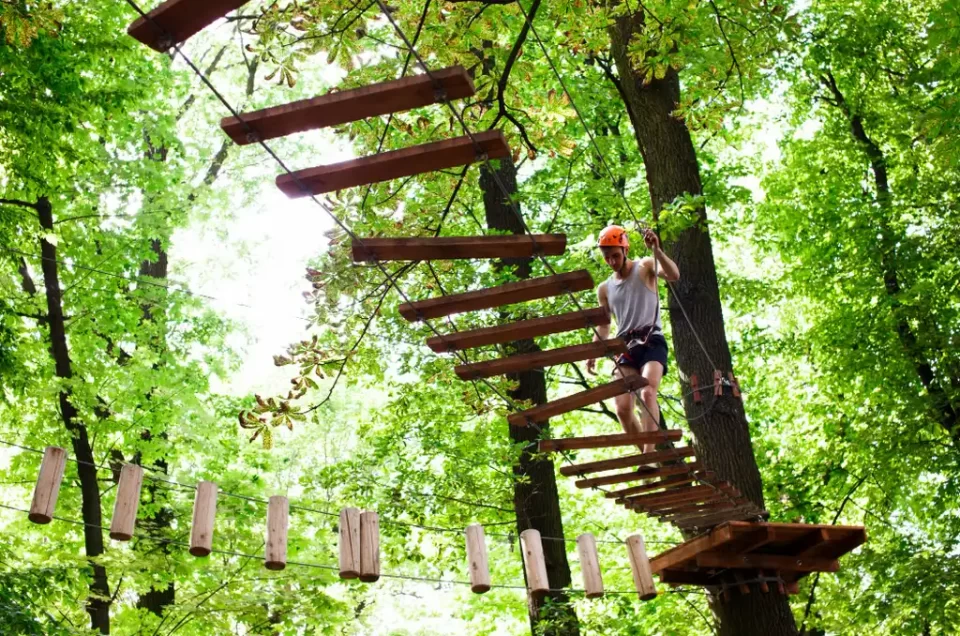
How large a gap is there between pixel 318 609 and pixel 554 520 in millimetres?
2420

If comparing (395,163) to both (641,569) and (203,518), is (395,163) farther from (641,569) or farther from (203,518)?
(641,569)

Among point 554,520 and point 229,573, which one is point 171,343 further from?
point 554,520

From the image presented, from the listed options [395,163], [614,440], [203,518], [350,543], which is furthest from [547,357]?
[203,518]

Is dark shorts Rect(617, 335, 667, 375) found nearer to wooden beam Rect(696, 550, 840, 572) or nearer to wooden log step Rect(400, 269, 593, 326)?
wooden beam Rect(696, 550, 840, 572)

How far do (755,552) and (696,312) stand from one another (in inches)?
67.5

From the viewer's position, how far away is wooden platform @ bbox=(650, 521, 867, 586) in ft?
19.5

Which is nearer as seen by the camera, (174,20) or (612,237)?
(174,20)

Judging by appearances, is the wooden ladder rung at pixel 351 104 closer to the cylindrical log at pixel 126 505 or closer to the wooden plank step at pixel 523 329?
the wooden plank step at pixel 523 329

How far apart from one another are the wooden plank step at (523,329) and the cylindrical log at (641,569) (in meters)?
1.40

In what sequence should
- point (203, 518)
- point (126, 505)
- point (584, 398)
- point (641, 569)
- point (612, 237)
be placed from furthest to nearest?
point (612, 237) → point (641, 569) → point (584, 398) → point (203, 518) → point (126, 505)

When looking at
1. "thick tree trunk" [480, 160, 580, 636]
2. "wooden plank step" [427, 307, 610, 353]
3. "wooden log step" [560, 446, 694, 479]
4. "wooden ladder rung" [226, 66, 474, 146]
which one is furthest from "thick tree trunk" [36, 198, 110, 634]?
"wooden ladder rung" [226, 66, 474, 146]

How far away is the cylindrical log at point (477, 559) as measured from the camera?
4.59m

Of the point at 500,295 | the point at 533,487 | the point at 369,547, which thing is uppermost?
the point at 533,487

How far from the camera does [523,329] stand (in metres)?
4.37
